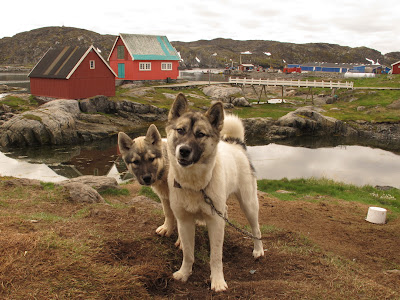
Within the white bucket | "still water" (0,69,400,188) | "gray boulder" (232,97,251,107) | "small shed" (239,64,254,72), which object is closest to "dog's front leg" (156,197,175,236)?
the white bucket

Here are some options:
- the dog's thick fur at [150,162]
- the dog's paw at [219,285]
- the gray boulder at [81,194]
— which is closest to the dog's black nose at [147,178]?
the dog's thick fur at [150,162]

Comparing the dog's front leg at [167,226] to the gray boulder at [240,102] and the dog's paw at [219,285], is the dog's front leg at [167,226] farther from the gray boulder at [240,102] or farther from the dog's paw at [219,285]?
the gray boulder at [240,102]

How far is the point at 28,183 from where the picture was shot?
1149 cm

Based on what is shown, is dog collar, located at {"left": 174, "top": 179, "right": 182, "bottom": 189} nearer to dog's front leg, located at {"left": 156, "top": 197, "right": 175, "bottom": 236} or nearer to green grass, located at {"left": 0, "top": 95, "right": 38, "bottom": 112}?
dog's front leg, located at {"left": 156, "top": 197, "right": 175, "bottom": 236}

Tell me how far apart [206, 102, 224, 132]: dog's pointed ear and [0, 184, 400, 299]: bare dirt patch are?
2692 millimetres

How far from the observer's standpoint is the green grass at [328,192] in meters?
15.5

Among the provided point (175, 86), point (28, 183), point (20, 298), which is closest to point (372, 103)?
point (175, 86)

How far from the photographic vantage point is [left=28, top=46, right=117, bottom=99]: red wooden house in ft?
132

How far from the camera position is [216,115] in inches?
205

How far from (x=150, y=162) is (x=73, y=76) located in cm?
3733

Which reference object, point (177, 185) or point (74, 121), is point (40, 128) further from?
point (177, 185)

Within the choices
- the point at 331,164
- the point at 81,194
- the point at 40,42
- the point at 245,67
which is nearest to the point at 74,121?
the point at 331,164

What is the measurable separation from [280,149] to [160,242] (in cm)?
2582

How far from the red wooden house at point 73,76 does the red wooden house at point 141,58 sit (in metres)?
11.7
